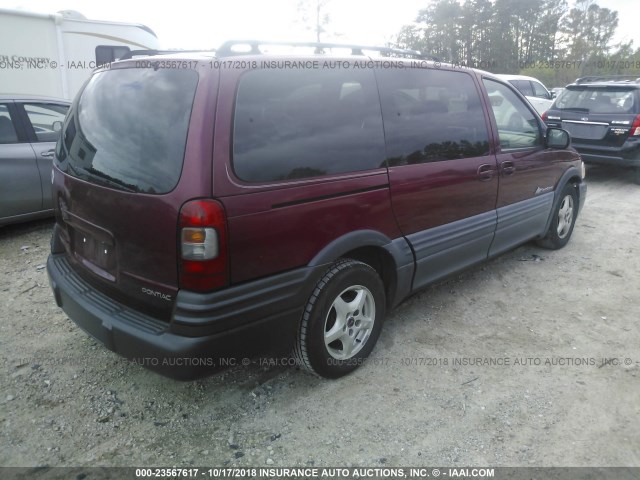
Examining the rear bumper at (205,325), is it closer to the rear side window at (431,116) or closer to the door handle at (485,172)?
the rear side window at (431,116)

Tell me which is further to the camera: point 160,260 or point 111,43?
point 111,43

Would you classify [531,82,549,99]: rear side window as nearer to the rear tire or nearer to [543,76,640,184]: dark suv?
[543,76,640,184]: dark suv

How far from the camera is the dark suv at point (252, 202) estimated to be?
2.10 m

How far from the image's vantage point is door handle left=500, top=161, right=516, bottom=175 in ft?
12.1

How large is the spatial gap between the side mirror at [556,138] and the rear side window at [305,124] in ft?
7.32

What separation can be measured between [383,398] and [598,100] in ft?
24.9

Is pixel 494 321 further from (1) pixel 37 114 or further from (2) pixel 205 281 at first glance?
(1) pixel 37 114

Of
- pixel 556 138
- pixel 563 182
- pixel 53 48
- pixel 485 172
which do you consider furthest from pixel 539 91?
pixel 53 48

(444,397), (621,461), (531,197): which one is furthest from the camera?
(531,197)

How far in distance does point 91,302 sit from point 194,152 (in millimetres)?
1035

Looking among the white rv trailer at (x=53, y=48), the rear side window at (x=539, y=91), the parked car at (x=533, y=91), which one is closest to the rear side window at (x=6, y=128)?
the white rv trailer at (x=53, y=48)

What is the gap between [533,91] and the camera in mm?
12969

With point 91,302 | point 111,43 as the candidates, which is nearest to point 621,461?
point 91,302

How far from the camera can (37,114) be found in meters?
5.13
